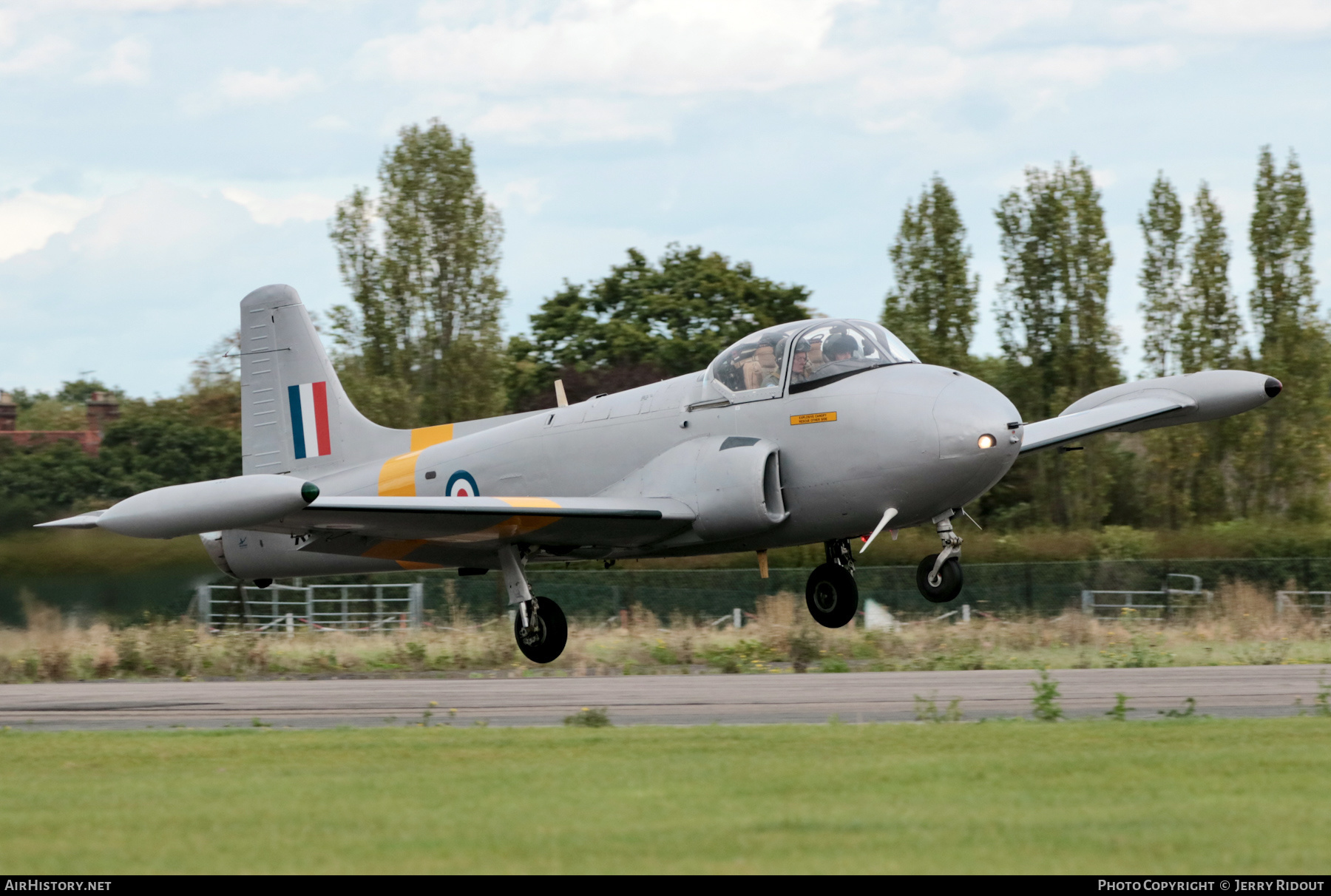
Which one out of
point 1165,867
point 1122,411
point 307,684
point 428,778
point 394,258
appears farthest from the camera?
point 394,258

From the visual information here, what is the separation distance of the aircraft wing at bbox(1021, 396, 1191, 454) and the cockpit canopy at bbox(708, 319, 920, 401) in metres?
2.01

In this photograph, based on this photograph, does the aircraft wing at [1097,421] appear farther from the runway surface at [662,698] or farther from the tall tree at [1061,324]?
the tall tree at [1061,324]

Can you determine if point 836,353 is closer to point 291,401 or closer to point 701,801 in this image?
point 701,801

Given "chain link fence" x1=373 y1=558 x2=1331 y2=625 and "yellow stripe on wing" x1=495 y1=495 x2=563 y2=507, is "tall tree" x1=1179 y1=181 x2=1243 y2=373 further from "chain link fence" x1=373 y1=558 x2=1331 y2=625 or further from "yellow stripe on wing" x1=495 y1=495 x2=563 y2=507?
"yellow stripe on wing" x1=495 y1=495 x2=563 y2=507

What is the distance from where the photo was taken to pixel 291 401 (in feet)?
75.8

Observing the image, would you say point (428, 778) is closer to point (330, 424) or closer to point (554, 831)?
point (554, 831)

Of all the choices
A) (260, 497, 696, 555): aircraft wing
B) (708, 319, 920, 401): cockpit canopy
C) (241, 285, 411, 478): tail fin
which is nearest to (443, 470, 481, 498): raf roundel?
(260, 497, 696, 555): aircraft wing

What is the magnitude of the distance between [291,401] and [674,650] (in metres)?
9.32

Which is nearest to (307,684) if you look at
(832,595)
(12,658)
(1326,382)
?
(12,658)

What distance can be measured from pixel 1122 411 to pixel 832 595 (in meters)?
4.44

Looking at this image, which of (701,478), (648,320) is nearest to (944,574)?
(701,478)

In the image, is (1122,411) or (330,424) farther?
(330,424)

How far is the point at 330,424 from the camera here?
22.7m

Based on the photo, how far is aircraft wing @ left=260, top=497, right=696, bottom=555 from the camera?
17.5 metres
